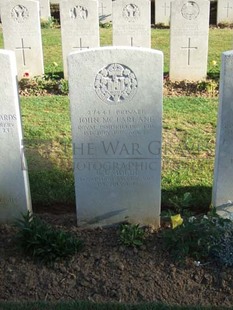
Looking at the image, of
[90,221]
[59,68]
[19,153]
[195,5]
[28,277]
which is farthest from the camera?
[59,68]

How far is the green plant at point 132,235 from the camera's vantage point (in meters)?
4.18

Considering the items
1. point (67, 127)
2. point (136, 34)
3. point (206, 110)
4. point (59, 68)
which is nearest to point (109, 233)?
point (67, 127)

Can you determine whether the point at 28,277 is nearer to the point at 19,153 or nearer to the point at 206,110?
the point at 19,153

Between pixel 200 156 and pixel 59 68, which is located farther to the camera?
pixel 59 68

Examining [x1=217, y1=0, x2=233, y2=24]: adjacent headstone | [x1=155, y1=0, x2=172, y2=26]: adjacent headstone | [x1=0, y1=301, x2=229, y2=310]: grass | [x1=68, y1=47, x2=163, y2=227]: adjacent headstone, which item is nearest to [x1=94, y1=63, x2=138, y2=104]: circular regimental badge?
[x1=68, y1=47, x2=163, y2=227]: adjacent headstone

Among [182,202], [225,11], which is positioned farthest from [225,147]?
[225,11]

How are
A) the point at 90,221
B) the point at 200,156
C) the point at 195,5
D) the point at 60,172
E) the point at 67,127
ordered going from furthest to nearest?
the point at 195,5 < the point at 67,127 < the point at 200,156 < the point at 60,172 < the point at 90,221

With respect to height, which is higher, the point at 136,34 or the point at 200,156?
the point at 136,34

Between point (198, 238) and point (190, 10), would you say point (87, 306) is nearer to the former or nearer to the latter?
point (198, 238)

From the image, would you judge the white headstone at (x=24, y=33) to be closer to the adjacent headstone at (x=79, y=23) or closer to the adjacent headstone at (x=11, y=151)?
the adjacent headstone at (x=79, y=23)

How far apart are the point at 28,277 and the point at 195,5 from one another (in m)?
6.67

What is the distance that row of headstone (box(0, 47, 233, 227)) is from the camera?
3.98 metres

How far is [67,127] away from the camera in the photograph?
7.01 m

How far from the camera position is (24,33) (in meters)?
9.26
